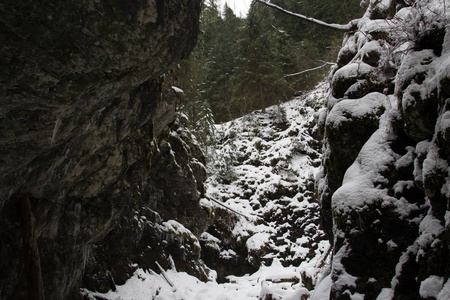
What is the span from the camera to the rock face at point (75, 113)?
9.10ft

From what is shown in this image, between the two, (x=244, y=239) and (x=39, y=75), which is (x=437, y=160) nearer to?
(x=39, y=75)

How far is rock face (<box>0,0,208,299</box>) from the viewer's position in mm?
2773

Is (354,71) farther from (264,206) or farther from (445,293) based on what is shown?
(264,206)

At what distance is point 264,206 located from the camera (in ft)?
48.1

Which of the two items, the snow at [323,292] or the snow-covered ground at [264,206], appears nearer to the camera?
the snow at [323,292]

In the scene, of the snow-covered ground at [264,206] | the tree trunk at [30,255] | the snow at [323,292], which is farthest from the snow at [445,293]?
the tree trunk at [30,255]

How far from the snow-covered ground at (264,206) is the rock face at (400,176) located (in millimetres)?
3497

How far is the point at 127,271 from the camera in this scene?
816 centimetres

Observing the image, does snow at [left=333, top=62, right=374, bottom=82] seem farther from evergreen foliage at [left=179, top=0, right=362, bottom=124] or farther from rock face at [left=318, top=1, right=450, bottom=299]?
evergreen foliage at [left=179, top=0, right=362, bottom=124]

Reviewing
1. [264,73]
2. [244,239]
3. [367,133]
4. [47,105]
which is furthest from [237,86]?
[47,105]

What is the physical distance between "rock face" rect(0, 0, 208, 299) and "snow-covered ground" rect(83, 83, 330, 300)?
234 centimetres

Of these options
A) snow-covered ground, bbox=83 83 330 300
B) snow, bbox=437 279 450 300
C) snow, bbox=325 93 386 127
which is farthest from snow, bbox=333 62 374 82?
snow, bbox=437 279 450 300

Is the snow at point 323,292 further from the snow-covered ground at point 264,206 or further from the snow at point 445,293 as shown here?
the snow-covered ground at point 264,206

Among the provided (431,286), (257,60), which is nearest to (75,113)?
(431,286)
